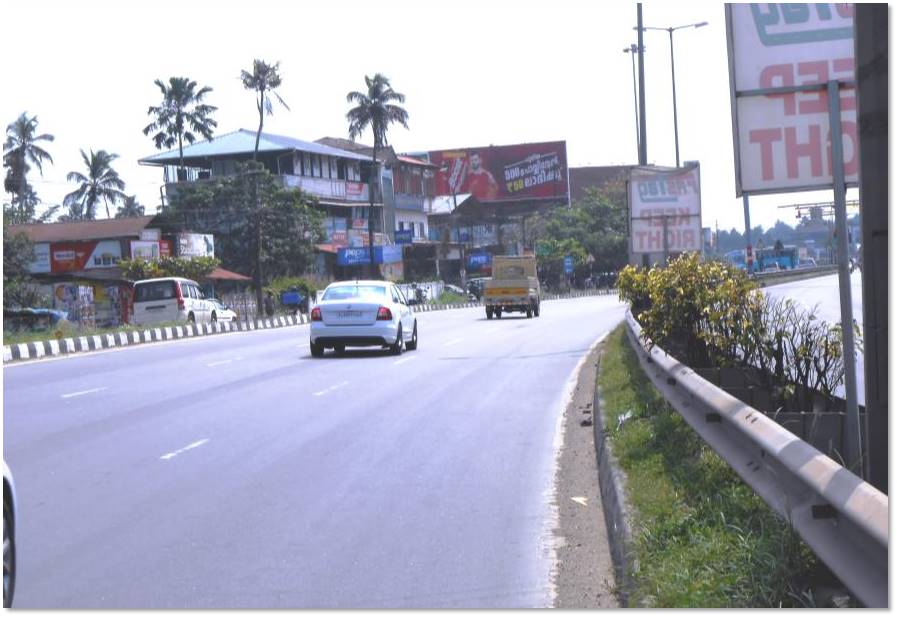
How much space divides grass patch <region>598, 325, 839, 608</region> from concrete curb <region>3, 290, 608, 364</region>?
21553 mm

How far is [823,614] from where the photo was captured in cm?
451

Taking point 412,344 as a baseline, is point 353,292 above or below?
above

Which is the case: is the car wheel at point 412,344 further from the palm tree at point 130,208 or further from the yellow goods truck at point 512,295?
the palm tree at point 130,208

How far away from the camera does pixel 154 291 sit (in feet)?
132

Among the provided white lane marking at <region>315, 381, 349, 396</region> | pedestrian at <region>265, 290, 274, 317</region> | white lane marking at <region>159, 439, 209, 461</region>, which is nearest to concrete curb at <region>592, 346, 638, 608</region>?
white lane marking at <region>159, 439, 209, 461</region>

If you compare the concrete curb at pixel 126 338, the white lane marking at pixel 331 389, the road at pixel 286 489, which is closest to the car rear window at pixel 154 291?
the concrete curb at pixel 126 338

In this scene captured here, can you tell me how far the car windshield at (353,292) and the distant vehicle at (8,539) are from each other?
60.4ft

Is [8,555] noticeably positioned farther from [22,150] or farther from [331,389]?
[22,150]

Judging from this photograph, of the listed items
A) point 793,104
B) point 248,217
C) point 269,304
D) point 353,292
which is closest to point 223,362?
point 353,292

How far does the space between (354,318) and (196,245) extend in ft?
115

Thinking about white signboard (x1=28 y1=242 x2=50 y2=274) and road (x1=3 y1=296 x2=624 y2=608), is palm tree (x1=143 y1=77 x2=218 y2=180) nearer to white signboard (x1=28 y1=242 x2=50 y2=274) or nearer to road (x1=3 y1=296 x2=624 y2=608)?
white signboard (x1=28 y1=242 x2=50 y2=274)

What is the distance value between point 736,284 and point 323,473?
398 cm

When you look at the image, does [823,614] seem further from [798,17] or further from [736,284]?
[736,284]

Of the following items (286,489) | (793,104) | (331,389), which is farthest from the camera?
(331,389)
